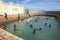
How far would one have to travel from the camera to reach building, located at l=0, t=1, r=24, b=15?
28.2 metres

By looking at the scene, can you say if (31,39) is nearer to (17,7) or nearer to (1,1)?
(1,1)

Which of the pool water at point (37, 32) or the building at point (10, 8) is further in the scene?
the building at point (10, 8)

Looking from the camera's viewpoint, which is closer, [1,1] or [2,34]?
[2,34]

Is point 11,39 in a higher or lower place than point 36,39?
higher

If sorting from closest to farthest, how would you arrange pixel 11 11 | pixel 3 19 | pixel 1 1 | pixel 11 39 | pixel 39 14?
1. pixel 11 39
2. pixel 3 19
3. pixel 1 1
4. pixel 11 11
5. pixel 39 14

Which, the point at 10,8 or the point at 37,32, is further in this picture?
the point at 10,8

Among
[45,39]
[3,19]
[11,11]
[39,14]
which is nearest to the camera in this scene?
[45,39]

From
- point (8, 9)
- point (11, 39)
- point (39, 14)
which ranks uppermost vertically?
point (11, 39)

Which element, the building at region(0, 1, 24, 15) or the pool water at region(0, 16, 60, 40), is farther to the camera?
the building at region(0, 1, 24, 15)

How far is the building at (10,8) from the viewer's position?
28191mm

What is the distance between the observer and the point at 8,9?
97.5 feet

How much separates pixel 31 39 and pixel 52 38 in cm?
160

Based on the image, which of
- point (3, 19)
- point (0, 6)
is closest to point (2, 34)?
point (3, 19)

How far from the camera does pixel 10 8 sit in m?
30.3
